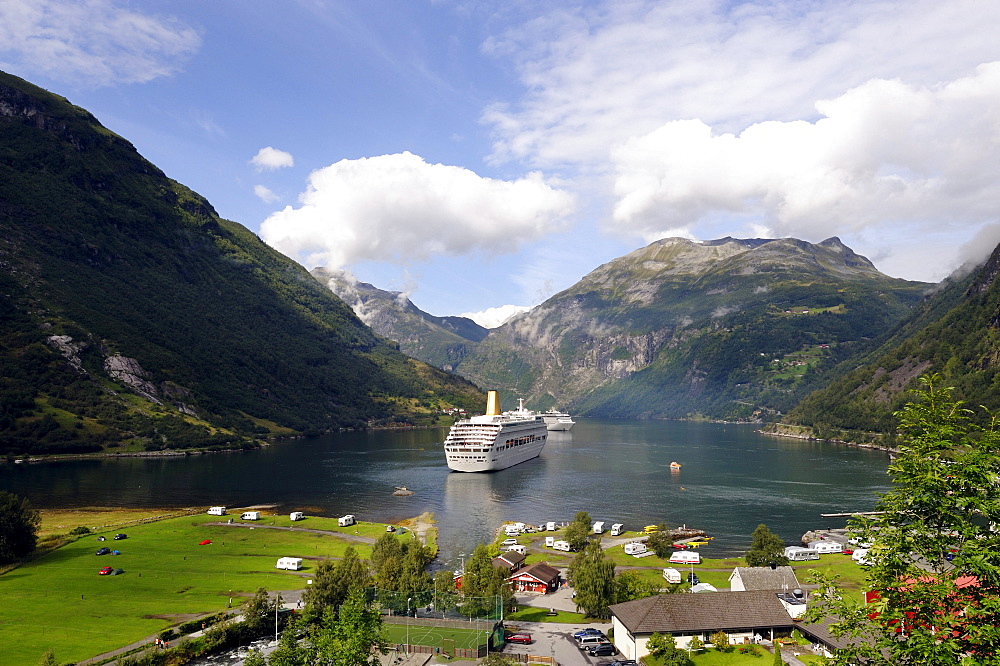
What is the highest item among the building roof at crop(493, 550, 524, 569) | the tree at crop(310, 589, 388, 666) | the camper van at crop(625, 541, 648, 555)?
the tree at crop(310, 589, 388, 666)

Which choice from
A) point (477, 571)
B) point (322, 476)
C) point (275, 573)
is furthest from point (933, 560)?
point (322, 476)

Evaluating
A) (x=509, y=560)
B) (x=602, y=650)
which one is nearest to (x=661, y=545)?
(x=509, y=560)

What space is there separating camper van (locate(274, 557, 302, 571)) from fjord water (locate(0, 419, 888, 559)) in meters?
19.7


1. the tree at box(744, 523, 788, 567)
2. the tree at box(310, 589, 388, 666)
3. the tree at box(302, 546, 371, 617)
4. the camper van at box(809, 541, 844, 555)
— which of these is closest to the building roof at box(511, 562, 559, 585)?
the tree at box(302, 546, 371, 617)

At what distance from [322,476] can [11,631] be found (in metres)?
110

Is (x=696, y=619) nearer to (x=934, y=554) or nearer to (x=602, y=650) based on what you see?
(x=602, y=650)

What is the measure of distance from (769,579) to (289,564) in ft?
183

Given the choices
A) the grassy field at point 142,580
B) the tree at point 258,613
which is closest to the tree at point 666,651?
the tree at point 258,613

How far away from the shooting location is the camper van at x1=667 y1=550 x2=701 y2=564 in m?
81.8

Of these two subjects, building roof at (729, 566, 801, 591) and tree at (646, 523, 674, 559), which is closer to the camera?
building roof at (729, 566, 801, 591)

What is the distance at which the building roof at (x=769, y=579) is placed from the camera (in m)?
61.1

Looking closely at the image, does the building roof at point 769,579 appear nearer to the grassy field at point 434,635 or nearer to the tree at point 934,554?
the grassy field at point 434,635

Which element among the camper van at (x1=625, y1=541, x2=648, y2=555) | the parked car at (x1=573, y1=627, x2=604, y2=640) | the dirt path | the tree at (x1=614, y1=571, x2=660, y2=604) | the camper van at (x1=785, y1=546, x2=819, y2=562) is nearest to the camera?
the parked car at (x1=573, y1=627, x2=604, y2=640)

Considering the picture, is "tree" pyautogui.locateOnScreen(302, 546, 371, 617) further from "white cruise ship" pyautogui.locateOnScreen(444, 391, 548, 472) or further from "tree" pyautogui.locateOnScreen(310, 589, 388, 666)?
"white cruise ship" pyautogui.locateOnScreen(444, 391, 548, 472)
